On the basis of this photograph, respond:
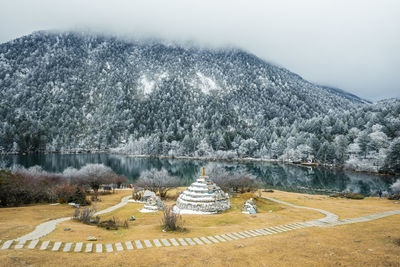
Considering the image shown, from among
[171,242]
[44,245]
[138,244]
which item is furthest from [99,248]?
[171,242]

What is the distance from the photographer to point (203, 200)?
114ft

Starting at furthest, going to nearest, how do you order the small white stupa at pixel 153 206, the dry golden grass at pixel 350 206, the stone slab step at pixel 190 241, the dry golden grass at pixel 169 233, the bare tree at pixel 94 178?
the bare tree at pixel 94 178 → the small white stupa at pixel 153 206 → the dry golden grass at pixel 350 206 → the dry golden grass at pixel 169 233 → the stone slab step at pixel 190 241

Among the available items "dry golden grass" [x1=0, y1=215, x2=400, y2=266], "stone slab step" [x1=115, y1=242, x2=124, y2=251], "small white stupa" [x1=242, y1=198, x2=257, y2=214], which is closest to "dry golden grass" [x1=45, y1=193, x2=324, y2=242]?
"stone slab step" [x1=115, y1=242, x2=124, y2=251]

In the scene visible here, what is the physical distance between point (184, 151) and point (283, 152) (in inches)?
2669

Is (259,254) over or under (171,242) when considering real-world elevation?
over

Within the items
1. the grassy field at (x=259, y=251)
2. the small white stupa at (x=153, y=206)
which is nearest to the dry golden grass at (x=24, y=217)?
the grassy field at (x=259, y=251)

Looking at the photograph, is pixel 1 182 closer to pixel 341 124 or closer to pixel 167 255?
pixel 167 255

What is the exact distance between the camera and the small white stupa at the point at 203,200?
34.2m

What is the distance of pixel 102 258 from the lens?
13.9m

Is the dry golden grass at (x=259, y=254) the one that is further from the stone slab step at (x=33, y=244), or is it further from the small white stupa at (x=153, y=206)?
the small white stupa at (x=153, y=206)

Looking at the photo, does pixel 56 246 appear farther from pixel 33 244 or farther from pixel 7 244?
pixel 7 244

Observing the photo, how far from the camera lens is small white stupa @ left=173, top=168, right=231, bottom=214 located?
34.2 meters

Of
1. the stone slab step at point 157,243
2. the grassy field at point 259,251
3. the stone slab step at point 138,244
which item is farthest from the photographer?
the stone slab step at point 157,243

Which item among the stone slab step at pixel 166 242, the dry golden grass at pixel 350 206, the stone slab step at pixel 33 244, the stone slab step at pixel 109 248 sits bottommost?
the dry golden grass at pixel 350 206
